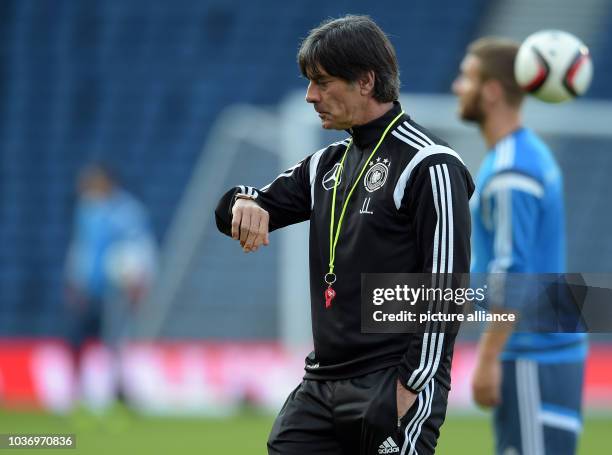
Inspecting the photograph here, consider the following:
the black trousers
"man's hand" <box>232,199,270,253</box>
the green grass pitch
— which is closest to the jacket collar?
"man's hand" <box>232,199,270,253</box>

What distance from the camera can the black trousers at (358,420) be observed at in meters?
3.50

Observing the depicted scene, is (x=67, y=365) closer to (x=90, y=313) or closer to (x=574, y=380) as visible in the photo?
(x=90, y=313)

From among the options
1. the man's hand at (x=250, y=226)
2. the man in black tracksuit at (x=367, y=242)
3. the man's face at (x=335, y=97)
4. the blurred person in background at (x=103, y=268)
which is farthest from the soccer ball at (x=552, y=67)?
the blurred person in background at (x=103, y=268)

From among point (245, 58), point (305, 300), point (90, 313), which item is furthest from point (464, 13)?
point (90, 313)

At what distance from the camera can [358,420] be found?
353 cm

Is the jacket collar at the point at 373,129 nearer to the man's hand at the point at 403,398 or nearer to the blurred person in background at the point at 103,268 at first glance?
the man's hand at the point at 403,398

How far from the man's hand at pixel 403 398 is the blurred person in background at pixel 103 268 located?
7.55 metres

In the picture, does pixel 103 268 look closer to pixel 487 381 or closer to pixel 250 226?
pixel 487 381

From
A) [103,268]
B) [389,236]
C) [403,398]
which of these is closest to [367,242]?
[389,236]

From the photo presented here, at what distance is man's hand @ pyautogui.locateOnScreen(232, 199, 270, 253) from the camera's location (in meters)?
3.69

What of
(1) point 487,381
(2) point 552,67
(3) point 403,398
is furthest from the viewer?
(2) point 552,67

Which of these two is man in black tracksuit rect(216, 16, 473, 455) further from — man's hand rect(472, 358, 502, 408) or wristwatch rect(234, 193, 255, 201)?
man's hand rect(472, 358, 502, 408)

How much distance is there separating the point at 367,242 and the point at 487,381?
3.57 ft

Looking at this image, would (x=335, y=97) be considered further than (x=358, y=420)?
Yes
